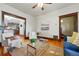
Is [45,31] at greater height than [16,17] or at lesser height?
→ lesser

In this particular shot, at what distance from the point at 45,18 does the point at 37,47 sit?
593 mm

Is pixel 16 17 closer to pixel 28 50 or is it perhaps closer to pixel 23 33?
pixel 23 33

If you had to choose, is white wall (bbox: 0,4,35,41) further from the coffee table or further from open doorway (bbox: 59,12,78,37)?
open doorway (bbox: 59,12,78,37)

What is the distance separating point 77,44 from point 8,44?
127 cm

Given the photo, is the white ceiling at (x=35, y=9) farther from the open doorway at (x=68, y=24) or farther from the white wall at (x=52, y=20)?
the open doorway at (x=68, y=24)

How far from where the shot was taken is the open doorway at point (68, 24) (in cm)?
183

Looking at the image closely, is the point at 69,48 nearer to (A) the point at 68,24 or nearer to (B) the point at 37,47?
(A) the point at 68,24

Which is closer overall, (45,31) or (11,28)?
(11,28)

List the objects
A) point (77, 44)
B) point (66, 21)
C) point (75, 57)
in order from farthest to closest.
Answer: point (66, 21) < point (77, 44) < point (75, 57)

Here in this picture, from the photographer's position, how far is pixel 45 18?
6.57 feet

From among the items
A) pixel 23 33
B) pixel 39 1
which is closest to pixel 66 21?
pixel 39 1

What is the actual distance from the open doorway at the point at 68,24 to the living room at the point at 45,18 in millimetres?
57

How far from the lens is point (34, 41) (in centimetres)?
192

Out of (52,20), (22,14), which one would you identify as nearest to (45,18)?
(52,20)
